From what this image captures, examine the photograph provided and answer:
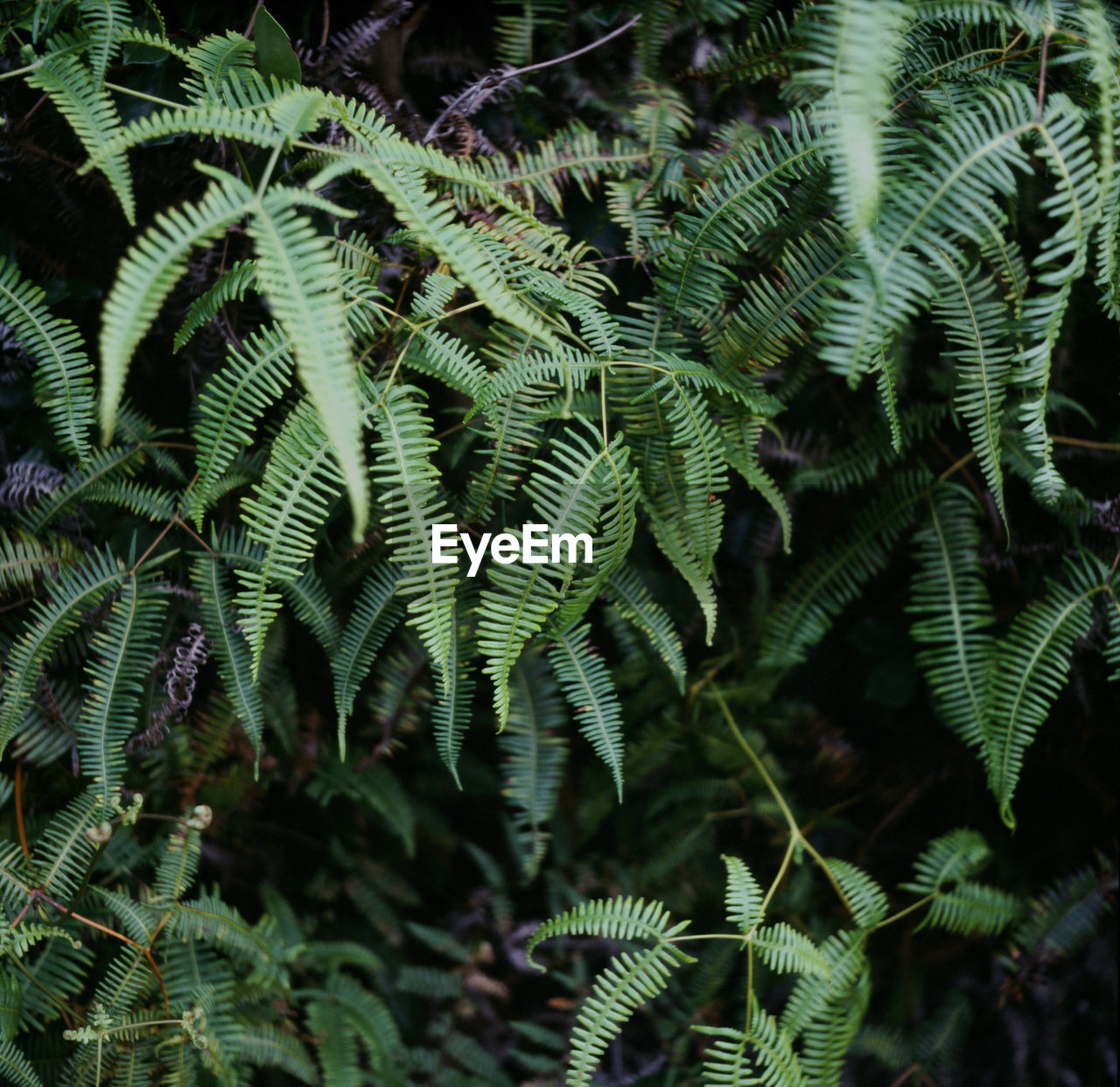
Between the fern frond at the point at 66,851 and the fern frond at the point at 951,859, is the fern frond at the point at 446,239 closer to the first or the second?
the fern frond at the point at 66,851

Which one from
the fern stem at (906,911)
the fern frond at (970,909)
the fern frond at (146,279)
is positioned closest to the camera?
the fern frond at (146,279)

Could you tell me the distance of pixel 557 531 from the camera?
52.1 inches

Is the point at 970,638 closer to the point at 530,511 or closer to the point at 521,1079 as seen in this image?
the point at 530,511

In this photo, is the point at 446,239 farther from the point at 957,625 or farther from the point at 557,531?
the point at 957,625

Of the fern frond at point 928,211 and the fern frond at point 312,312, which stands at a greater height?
the fern frond at point 928,211

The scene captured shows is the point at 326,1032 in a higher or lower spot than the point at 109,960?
lower

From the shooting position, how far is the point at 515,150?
169 cm

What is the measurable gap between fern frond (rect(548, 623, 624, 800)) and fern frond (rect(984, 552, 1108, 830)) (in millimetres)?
830

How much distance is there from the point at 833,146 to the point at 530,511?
0.96 metres

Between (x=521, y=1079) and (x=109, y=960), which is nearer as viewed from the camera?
(x=109, y=960)

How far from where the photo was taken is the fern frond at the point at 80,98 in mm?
1259

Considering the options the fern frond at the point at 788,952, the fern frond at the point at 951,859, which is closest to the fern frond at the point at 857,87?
the fern frond at the point at 788,952

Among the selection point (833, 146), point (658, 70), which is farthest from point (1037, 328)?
point (658, 70)

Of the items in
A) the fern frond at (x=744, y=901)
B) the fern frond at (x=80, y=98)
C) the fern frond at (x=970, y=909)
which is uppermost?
the fern frond at (x=80, y=98)
